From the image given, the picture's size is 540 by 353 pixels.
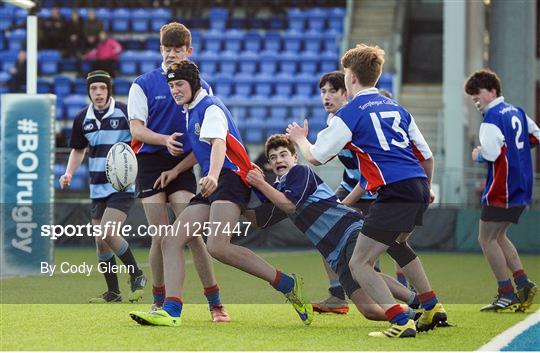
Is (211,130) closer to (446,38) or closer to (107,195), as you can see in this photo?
(107,195)

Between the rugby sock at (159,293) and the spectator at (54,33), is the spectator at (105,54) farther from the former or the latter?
the rugby sock at (159,293)

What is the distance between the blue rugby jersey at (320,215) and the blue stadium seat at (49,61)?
52.7 feet

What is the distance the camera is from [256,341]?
6.15 m

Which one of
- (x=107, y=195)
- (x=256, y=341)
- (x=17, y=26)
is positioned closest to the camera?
(x=256, y=341)

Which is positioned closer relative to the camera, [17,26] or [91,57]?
[91,57]

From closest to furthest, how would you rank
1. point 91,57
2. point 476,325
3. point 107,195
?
point 476,325, point 107,195, point 91,57

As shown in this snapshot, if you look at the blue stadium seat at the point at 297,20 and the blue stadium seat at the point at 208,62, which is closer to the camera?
the blue stadium seat at the point at 208,62

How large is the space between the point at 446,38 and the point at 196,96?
1238cm

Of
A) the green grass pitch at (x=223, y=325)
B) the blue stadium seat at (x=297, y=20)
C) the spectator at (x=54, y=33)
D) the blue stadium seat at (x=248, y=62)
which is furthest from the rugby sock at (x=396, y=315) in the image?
the spectator at (x=54, y=33)

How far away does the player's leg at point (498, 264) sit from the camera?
26.9ft

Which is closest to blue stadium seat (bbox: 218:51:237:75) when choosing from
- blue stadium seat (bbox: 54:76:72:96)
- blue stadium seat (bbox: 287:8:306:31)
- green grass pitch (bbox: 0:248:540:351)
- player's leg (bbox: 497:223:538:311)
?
blue stadium seat (bbox: 287:8:306:31)

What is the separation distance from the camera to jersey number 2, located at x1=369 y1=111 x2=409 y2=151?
638 centimetres

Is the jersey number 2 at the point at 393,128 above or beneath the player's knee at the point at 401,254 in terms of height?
above

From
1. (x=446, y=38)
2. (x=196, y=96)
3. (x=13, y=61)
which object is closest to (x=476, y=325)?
(x=196, y=96)
